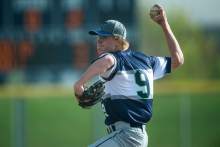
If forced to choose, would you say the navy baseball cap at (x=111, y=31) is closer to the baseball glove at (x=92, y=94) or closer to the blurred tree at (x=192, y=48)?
the baseball glove at (x=92, y=94)

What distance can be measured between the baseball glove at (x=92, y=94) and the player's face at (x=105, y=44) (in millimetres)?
195

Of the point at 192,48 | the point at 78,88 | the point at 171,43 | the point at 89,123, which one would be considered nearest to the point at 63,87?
the point at 89,123

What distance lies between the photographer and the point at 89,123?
11.5 m

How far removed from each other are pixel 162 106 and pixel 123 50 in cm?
652

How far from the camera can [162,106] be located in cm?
1166

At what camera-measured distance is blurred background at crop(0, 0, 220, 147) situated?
11.4 meters

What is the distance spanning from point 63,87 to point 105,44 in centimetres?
815

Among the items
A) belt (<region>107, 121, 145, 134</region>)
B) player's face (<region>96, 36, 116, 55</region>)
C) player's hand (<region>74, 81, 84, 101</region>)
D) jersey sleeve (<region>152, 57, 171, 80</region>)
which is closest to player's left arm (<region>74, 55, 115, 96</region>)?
player's hand (<region>74, 81, 84, 101</region>)

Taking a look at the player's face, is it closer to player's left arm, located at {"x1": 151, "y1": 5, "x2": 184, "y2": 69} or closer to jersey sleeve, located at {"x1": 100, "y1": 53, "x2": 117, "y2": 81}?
jersey sleeve, located at {"x1": 100, "y1": 53, "x2": 117, "y2": 81}

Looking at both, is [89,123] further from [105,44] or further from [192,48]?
[192,48]

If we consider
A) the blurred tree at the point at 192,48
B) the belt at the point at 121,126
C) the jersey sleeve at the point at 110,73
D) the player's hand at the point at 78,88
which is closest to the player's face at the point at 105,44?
the jersey sleeve at the point at 110,73

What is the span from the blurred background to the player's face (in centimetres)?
588

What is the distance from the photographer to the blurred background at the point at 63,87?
448 inches

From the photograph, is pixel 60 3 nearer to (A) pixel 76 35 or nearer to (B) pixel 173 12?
(A) pixel 76 35
